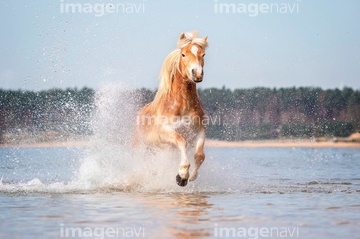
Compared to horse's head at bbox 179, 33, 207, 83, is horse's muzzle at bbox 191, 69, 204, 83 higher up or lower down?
lower down

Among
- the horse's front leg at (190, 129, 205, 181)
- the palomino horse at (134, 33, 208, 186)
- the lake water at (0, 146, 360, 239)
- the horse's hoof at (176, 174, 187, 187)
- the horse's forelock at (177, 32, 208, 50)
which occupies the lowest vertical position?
the lake water at (0, 146, 360, 239)

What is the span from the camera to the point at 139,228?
841 cm

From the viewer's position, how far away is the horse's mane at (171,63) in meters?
12.7

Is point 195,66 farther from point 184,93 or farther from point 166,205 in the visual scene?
point 166,205

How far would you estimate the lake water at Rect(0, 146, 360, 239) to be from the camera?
824cm

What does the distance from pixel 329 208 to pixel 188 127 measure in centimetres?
342

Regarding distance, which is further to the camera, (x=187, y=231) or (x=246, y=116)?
(x=246, y=116)

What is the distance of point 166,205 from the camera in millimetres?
10602

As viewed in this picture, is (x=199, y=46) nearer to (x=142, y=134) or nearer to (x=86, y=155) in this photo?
(x=142, y=134)

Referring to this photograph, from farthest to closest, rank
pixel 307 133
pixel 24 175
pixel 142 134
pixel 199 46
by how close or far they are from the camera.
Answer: pixel 307 133 < pixel 24 175 < pixel 142 134 < pixel 199 46

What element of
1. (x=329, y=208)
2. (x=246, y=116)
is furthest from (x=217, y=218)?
(x=246, y=116)

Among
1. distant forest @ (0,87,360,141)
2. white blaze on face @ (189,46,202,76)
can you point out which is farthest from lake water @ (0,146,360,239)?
distant forest @ (0,87,360,141)

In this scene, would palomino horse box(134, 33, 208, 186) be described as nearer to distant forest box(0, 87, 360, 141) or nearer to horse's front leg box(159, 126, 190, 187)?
horse's front leg box(159, 126, 190, 187)

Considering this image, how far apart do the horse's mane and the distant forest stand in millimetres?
36170
